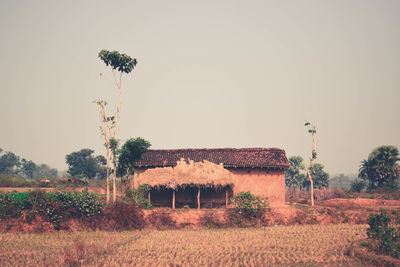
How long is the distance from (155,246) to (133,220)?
547 cm

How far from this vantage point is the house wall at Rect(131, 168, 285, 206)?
26656 mm

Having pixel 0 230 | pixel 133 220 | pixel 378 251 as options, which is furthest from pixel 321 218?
pixel 0 230

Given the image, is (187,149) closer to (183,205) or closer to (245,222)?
(183,205)

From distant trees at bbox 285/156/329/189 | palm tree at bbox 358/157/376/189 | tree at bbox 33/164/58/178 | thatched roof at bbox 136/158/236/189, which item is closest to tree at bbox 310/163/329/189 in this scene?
distant trees at bbox 285/156/329/189

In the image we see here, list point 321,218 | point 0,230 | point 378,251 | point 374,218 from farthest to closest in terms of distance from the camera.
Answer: point 321,218
point 0,230
point 374,218
point 378,251

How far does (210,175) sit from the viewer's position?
24062 millimetres

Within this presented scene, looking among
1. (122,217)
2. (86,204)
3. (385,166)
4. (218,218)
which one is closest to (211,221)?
(218,218)

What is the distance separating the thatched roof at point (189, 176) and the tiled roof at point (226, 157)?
2.03 metres

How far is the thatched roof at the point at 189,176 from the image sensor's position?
2386 centimetres

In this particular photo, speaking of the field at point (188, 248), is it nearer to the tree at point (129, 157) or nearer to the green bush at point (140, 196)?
the green bush at point (140, 196)

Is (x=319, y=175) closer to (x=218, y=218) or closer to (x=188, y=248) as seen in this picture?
(x=218, y=218)

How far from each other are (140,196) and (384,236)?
14.6 m

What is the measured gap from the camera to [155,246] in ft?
51.7

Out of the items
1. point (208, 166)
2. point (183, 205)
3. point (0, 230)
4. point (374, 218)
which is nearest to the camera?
point (374, 218)
